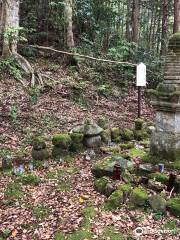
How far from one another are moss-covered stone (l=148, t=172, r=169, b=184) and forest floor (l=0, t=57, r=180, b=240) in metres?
0.93

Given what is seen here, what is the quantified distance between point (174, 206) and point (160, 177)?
94 centimetres

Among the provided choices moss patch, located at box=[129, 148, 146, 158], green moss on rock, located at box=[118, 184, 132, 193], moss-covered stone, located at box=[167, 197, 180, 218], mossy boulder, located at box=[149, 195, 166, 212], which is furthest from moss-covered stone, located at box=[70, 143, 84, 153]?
moss-covered stone, located at box=[167, 197, 180, 218]

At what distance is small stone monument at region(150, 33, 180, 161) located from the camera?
301 inches

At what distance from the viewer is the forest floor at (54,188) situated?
595 centimetres

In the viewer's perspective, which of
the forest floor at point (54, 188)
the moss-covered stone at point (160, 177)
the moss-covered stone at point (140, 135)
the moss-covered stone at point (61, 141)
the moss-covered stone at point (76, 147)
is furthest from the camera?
the moss-covered stone at point (140, 135)

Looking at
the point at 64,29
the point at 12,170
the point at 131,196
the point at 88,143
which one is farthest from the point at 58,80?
the point at 131,196

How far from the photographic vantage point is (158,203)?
632 cm

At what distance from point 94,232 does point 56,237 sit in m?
0.60

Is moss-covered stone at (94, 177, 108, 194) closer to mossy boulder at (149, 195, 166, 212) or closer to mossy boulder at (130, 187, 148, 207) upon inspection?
mossy boulder at (130, 187, 148, 207)

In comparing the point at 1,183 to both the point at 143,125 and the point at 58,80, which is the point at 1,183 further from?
the point at 58,80

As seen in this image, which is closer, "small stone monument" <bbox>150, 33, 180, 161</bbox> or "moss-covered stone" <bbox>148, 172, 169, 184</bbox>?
"moss-covered stone" <bbox>148, 172, 169, 184</bbox>

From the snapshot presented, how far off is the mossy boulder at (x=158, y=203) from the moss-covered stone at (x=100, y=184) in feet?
3.49

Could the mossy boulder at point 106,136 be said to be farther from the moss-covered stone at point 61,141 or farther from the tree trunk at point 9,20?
the tree trunk at point 9,20

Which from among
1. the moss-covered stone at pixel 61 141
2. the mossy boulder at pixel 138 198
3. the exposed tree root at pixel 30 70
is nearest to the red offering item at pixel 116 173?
the mossy boulder at pixel 138 198
